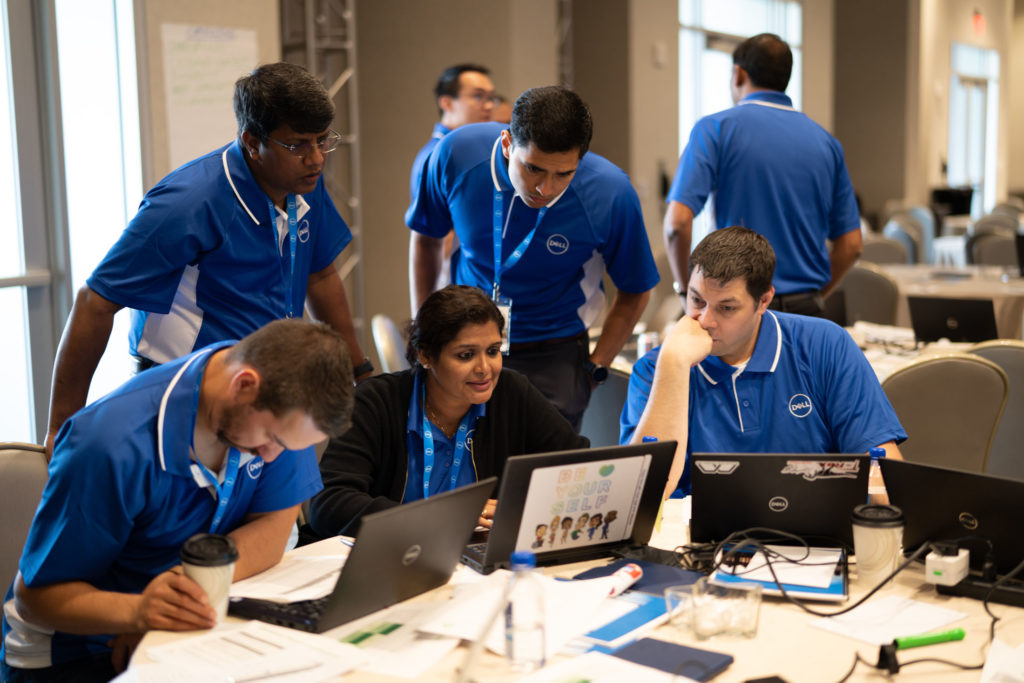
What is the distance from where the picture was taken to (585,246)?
2.97 m

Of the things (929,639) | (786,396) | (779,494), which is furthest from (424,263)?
(929,639)

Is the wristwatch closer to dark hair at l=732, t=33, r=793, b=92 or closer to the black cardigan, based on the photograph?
the black cardigan

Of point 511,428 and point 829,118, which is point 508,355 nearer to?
point 511,428

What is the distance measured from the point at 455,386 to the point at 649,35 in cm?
657

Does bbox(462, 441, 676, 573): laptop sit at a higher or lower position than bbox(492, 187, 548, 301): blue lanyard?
lower

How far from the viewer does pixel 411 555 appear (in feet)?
5.85

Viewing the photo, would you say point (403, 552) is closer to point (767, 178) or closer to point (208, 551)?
point (208, 551)

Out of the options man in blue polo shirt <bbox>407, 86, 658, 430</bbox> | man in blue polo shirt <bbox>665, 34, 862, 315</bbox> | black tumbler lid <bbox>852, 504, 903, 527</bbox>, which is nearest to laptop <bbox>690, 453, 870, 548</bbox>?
black tumbler lid <bbox>852, 504, 903, 527</bbox>

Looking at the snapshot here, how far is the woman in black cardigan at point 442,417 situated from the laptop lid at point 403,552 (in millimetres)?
501

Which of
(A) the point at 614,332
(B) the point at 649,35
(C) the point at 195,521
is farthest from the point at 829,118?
(C) the point at 195,521

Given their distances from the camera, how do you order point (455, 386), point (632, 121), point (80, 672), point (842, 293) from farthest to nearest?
point (632, 121), point (842, 293), point (455, 386), point (80, 672)

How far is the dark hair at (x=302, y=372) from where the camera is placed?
5.46 feet

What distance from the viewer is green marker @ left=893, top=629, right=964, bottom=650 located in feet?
5.40

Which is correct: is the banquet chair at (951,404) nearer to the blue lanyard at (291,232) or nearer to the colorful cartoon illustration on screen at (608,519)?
the colorful cartoon illustration on screen at (608,519)
